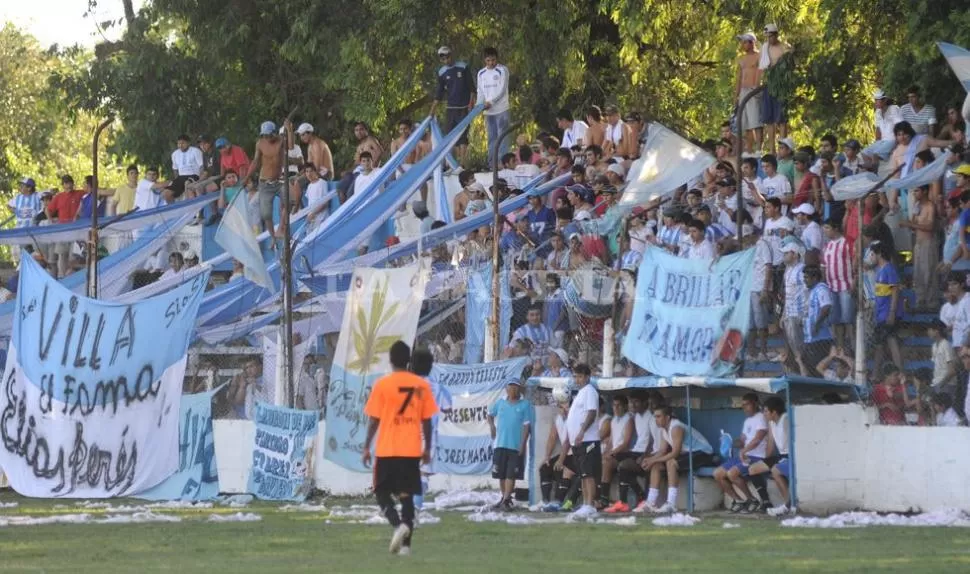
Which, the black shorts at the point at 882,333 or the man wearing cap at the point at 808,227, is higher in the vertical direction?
the man wearing cap at the point at 808,227

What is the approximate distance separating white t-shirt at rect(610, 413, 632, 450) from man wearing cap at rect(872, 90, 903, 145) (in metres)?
6.32

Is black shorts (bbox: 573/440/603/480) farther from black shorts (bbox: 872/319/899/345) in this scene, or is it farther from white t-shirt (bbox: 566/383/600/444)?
black shorts (bbox: 872/319/899/345)

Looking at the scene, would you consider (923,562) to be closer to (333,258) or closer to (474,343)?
(474,343)

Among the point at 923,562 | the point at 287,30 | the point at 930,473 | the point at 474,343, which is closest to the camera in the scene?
the point at 923,562

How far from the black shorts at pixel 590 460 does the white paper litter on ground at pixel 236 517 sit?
3710mm

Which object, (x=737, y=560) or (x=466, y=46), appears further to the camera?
(x=466, y=46)

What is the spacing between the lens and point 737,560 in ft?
47.9

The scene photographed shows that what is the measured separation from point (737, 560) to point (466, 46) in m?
22.1

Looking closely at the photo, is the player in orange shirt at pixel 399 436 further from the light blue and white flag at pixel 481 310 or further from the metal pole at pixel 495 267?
the light blue and white flag at pixel 481 310

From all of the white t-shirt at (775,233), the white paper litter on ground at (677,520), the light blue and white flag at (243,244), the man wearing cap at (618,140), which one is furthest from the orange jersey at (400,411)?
the man wearing cap at (618,140)

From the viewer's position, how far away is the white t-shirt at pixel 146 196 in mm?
33500

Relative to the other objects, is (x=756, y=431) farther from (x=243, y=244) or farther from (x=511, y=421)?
(x=243, y=244)

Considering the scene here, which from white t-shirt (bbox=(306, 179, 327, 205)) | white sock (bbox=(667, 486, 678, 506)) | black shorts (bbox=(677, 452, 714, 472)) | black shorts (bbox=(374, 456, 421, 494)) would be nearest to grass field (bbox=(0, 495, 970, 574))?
black shorts (bbox=(374, 456, 421, 494))

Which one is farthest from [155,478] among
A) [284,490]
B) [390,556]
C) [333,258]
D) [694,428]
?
[390,556]
